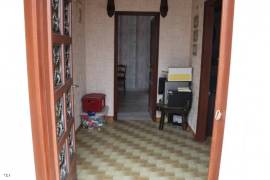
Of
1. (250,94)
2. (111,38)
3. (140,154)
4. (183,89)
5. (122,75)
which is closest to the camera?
(250,94)

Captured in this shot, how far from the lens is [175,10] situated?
4660 mm

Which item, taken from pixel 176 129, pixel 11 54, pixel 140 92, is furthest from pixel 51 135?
pixel 140 92

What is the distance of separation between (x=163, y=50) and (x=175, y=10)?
72 centimetres

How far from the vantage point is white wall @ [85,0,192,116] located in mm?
4648

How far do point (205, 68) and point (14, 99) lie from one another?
279cm

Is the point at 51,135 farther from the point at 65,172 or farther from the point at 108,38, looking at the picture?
the point at 108,38

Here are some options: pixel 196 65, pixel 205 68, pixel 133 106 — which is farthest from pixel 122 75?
pixel 205 68

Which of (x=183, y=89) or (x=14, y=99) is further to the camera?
(x=183, y=89)

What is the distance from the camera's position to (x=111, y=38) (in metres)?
4.75

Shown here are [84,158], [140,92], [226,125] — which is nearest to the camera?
[226,125]

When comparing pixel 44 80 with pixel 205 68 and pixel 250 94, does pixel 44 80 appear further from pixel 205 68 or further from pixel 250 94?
pixel 205 68

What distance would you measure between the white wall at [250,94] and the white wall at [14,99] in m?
1.19

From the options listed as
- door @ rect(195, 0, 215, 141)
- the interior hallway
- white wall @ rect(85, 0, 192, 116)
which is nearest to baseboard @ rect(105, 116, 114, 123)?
the interior hallway

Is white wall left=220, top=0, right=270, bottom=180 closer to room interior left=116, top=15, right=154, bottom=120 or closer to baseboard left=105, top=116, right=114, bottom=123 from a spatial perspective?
baseboard left=105, top=116, right=114, bottom=123
